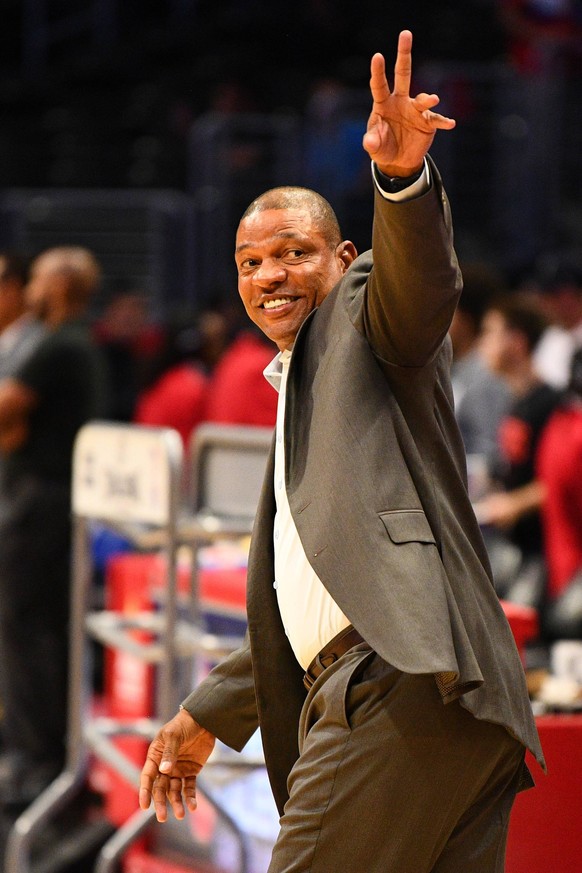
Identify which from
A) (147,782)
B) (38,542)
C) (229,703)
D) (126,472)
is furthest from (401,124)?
(38,542)

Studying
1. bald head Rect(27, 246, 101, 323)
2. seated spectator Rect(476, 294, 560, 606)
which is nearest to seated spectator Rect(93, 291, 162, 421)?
seated spectator Rect(476, 294, 560, 606)

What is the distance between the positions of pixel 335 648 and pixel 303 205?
660mm

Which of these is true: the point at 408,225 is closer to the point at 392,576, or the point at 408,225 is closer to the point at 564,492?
the point at 392,576

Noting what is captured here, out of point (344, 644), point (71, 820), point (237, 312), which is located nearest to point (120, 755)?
point (71, 820)

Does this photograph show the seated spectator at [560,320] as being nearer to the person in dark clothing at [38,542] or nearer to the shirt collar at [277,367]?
the person in dark clothing at [38,542]

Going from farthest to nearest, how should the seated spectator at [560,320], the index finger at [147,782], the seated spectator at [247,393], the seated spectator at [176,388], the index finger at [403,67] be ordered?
1. the seated spectator at [176,388]
2. the seated spectator at [560,320]
3. the seated spectator at [247,393]
4. the index finger at [147,782]
5. the index finger at [403,67]

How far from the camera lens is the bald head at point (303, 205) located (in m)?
2.18

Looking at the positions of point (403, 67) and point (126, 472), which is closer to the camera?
point (403, 67)

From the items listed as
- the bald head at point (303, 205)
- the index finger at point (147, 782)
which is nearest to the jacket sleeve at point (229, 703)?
the index finger at point (147, 782)

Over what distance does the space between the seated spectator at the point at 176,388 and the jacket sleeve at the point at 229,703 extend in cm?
483

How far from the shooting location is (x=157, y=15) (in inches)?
623

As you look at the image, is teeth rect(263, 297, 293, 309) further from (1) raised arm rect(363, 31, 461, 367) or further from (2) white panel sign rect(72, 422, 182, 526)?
(2) white panel sign rect(72, 422, 182, 526)

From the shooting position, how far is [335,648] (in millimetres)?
2027

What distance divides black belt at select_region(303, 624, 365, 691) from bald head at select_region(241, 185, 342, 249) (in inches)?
23.2
